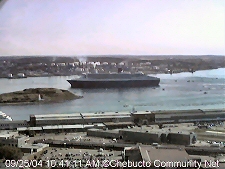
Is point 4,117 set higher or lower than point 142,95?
lower

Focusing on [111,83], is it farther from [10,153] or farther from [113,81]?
[10,153]

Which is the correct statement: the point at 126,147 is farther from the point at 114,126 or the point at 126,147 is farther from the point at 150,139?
the point at 114,126

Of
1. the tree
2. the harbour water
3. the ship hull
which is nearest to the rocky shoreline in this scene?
the harbour water

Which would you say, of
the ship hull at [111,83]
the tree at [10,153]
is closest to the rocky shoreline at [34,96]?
the ship hull at [111,83]

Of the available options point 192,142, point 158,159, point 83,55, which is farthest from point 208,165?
point 83,55

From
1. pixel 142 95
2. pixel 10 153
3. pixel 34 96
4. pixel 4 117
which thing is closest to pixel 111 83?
pixel 142 95

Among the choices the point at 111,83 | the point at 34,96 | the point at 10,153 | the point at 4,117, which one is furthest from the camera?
the point at 111,83
